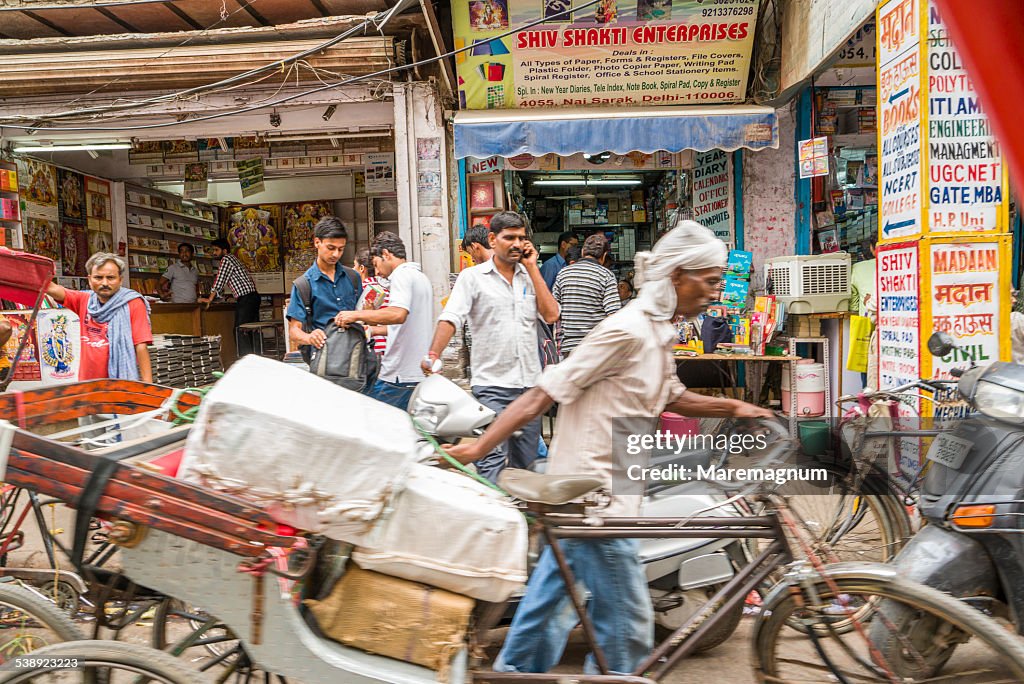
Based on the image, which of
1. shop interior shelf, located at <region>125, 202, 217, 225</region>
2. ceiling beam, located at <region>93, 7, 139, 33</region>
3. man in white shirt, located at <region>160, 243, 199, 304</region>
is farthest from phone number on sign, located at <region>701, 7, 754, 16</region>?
shop interior shelf, located at <region>125, 202, 217, 225</region>

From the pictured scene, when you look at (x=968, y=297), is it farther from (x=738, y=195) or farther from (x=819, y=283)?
(x=738, y=195)

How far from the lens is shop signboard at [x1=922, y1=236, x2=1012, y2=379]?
4.57 metres

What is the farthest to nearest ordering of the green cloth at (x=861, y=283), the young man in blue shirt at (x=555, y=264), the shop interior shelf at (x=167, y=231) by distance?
the shop interior shelf at (x=167, y=231), the young man in blue shirt at (x=555, y=264), the green cloth at (x=861, y=283)

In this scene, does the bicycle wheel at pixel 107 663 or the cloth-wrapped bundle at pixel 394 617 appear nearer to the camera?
the bicycle wheel at pixel 107 663

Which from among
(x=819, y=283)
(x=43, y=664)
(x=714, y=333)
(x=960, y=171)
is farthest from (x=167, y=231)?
(x=43, y=664)

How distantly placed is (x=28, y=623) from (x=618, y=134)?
20.5 ft

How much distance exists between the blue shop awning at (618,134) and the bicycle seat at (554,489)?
5.53m

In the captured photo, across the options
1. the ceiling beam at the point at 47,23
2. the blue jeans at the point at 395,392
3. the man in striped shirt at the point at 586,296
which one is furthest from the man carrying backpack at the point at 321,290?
the ceiling beam at the point at 47,23

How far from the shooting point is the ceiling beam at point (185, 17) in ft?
Result: 24.2

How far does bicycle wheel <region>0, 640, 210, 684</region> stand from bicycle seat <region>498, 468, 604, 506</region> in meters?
0.90

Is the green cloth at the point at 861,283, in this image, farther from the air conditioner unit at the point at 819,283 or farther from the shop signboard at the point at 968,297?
the shop signboard at the point at 968,297

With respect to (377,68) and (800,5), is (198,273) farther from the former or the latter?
(800,5)

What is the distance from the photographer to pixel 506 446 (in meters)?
4.09

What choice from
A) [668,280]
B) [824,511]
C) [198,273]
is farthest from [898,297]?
[198,273]
